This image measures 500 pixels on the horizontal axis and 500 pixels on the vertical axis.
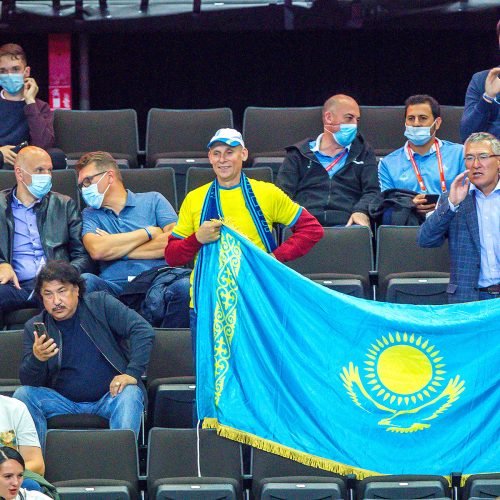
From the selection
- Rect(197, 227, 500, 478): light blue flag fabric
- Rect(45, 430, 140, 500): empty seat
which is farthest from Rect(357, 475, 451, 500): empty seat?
Rect(45, 430, 140, 500): empty seat

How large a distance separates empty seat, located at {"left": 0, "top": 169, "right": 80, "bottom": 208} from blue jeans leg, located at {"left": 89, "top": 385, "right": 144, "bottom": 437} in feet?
6.65

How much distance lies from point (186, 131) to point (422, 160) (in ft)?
5.52

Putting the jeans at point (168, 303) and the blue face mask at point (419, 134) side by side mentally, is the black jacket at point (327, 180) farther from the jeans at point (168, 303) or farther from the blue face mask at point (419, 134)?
the jeans at point (168, 303)

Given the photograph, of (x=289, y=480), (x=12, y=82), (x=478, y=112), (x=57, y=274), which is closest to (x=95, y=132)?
(x=12, y=82)

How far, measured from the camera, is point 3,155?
948 cm

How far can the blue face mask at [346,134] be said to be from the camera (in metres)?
9.17

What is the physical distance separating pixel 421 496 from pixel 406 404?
2.09 ft

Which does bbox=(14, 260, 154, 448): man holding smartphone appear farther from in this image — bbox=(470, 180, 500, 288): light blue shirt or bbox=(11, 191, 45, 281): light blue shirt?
bbox=(470, 180, 500, 288): light blue shirt

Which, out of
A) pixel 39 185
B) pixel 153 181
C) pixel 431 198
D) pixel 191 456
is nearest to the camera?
pixel 191 456

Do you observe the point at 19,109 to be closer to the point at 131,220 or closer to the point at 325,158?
the point at 131,220

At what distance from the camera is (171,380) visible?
7.51 meters

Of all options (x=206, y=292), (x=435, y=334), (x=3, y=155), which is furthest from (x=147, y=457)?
(x=3, y=155)

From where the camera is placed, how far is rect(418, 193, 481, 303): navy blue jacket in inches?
300

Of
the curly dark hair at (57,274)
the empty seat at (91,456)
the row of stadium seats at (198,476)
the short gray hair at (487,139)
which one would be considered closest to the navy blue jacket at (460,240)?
the short gray hair at (487,139)
